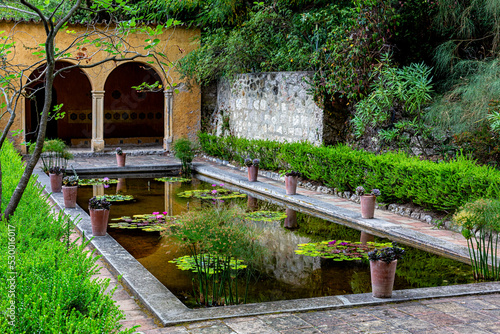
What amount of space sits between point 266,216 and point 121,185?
4427 mm

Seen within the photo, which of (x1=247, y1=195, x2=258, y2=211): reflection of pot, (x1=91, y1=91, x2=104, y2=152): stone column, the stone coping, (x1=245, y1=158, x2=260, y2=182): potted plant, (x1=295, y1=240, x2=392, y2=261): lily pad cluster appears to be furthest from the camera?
(x1=91, y1=91, x2=104, y2=152): stone column

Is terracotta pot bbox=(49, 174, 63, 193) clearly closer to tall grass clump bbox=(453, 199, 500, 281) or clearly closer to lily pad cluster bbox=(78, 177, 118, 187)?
lily pad cluster bbox=(78, 177, 118, 187)

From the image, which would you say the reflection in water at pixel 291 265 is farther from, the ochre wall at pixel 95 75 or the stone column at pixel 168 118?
the stone column at pixel 168 118

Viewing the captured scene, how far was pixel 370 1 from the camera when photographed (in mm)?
11688

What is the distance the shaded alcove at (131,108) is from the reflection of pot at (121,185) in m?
6.99

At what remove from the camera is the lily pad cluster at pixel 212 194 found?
11.1 meters

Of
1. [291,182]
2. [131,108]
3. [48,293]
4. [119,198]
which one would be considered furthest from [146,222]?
[131,108]

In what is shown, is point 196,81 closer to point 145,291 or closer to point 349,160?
point 349,160

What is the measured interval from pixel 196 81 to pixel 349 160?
8429mm

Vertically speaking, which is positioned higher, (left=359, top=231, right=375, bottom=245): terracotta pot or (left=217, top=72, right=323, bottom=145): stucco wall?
(left=217, top=72, right=323, bottom=145): stucco wall

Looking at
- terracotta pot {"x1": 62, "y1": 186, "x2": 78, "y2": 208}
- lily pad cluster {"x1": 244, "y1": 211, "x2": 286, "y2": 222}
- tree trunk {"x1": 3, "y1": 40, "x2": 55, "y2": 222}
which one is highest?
tree trunk {"x1": 3, "y1": 40, "x2": 55, "y2": 222}

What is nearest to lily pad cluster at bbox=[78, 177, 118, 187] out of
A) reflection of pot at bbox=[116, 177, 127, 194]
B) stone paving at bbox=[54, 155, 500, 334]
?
reflection of pot at bbox=[116, 177, 127, 194]

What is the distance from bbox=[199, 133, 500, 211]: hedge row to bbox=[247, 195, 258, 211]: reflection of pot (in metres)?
1.40

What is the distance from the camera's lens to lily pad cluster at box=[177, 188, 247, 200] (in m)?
11.1
